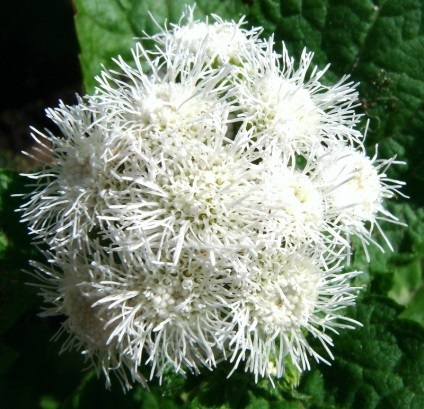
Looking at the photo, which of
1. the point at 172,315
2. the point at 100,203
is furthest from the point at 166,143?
the point at 172,315

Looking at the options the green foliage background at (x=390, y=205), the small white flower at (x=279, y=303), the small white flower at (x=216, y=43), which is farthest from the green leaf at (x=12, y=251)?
the small white flower at (x=279, y=303)

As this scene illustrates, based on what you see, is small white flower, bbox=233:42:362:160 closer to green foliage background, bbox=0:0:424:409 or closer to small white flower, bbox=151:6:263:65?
small white flower, bbox=151:6:263:65

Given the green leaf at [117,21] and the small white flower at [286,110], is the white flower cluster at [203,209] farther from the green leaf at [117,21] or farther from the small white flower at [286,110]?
the green leaf at [117,21]

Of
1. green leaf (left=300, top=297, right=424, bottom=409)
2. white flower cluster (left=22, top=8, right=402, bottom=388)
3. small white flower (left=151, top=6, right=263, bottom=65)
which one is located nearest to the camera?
white flower cluster (left=22, top=8, right=402, bottom=388)

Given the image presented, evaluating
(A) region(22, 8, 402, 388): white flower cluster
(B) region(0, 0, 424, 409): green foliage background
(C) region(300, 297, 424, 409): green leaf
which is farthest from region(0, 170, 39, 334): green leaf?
(C) region(300, 297, 424, 409): green leaf

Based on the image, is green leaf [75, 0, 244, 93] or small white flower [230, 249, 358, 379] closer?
small white flower [230, 249, 358, 379]

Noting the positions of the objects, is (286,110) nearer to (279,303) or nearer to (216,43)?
(216,43)

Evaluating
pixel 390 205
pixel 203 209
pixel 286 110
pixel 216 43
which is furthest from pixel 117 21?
pixel 390 205
